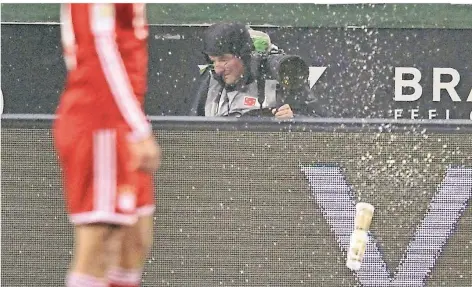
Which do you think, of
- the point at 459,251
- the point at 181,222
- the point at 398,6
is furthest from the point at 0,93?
the point at 398,6

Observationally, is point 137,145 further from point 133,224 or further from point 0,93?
point 0,93

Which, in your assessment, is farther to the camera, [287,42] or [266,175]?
[287,42]

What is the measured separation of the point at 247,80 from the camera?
3762mm

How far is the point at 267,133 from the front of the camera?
324 centimetres

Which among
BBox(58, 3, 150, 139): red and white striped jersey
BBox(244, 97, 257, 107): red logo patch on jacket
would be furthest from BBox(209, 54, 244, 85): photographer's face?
BBox(58, 3, 150, 139): red and white striped jersey

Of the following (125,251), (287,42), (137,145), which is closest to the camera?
(137,145)

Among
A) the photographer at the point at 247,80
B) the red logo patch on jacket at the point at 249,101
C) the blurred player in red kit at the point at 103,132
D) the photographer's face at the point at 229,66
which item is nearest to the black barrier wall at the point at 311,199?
the photographer at the point at 247,80

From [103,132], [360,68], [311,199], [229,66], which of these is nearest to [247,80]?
[229,66]

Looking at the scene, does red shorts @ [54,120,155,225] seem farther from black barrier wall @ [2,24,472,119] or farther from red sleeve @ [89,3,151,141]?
black barrier wall @ [2,24,472,119]

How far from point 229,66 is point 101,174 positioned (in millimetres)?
1439

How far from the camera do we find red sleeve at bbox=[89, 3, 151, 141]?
94.7 inches

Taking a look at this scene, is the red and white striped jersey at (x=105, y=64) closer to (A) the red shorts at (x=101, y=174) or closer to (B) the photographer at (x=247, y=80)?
(A) the red shorts at (x=101, y=174)

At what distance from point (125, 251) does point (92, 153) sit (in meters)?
0.28

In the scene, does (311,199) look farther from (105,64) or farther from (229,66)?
(105,64)
